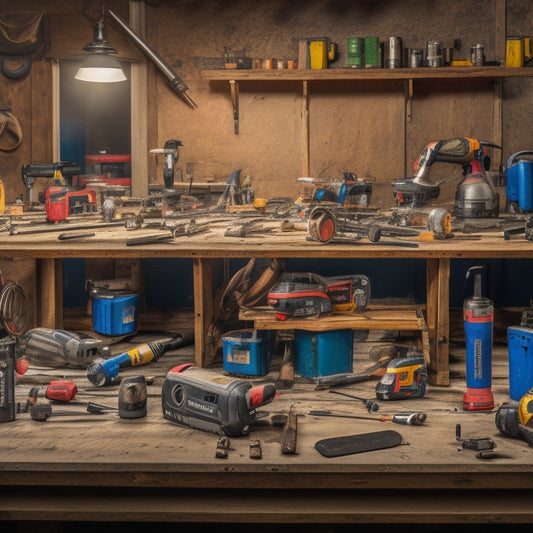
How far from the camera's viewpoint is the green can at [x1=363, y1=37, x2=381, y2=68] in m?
6.75

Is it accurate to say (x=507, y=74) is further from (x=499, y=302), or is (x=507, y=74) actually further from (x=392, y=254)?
(x=392, y=254)

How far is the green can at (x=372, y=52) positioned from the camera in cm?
675

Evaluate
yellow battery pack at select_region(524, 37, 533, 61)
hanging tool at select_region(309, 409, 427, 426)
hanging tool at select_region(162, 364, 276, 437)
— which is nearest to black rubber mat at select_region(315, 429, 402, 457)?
hanging tool at select_region(309, 409, 427, 426)

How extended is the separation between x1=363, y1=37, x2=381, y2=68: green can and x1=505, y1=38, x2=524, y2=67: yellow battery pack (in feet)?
3.56

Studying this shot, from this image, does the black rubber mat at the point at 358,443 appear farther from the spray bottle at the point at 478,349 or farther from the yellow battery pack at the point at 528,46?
the yellow battery pack at the point at 528,46

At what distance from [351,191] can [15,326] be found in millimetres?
2357

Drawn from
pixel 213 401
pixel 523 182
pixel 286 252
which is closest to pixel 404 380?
pixel 286 252

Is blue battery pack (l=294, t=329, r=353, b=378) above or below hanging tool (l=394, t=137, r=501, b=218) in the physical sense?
below

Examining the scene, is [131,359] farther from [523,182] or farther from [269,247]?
[523,182]

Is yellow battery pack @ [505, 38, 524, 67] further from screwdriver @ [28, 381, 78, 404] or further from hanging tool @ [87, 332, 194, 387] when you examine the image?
screwdriver @ [28, 381, 78, 404]

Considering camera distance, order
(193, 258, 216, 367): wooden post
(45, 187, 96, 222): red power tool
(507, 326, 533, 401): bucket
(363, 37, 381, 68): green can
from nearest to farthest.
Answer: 1. (507, 326, 533, 401): bucket
2. (193, 258, 216, 367): wooden post
3. (45, 187, 96, 222): red power tool
4. (363, 37, 381, 68): green can

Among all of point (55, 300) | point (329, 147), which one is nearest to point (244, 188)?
point (329, 147)

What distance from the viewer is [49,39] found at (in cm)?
672

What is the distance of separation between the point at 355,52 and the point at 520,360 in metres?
4.32
